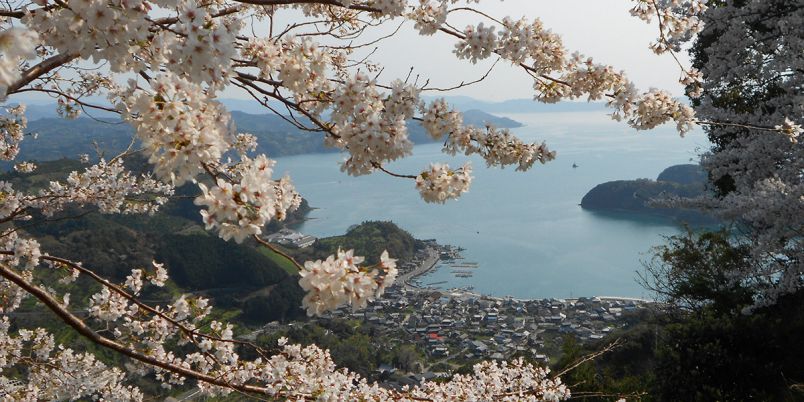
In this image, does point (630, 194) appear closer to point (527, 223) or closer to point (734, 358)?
point (527, 223)

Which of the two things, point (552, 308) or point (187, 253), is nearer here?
point (552, 308)

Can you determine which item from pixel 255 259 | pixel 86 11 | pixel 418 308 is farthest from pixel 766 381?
pixel 255 259

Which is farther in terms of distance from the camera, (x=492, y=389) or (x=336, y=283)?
(x=492, y=389)

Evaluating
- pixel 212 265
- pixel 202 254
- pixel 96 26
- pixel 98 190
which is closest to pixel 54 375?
pixel 98 190

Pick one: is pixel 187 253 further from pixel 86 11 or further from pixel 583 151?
pixel 583 151

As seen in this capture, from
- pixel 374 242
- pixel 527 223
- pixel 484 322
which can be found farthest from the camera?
pixel 527 223
